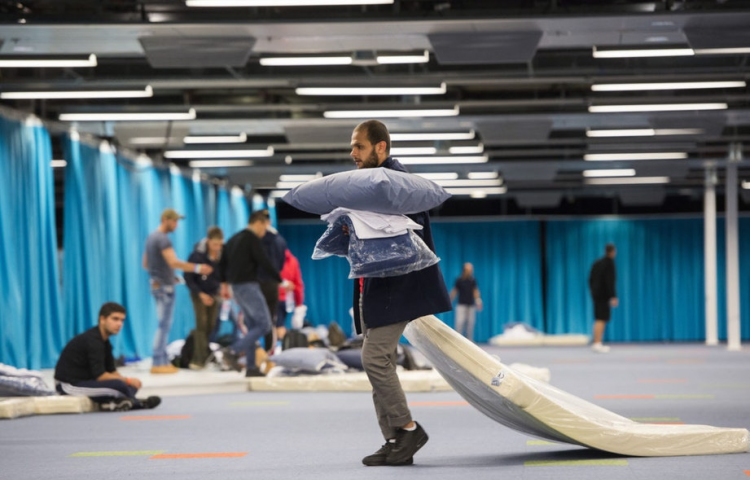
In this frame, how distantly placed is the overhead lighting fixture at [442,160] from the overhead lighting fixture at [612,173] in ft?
10.6

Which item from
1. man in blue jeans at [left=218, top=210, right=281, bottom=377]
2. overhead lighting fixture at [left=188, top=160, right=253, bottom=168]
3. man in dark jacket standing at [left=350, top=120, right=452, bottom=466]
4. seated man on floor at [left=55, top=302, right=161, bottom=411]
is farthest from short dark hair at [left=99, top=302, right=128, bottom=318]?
overhead lighting fixture at [left=188, top=160, right=253, bottom=168]

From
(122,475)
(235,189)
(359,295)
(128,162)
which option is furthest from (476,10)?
(235,189)

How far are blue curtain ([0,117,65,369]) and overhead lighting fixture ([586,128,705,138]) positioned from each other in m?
7.32

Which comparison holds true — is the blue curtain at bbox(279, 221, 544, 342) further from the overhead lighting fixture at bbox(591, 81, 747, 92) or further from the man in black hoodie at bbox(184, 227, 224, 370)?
the overhead lighting fixture at bbox(591, 81, 747, 92)

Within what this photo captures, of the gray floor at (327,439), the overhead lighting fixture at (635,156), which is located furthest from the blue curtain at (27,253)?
the overhead lighting fixture at (635,156)

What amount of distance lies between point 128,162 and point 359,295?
11758mm

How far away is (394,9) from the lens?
9.24 metres

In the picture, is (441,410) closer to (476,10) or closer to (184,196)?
(476,10)

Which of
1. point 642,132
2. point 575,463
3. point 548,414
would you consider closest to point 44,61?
point 548,414

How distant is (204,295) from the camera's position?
37.6ft

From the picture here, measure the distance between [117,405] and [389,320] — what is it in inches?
155

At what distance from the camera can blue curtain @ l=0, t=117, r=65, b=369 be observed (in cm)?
1164

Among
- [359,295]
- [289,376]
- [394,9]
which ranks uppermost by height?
[394,9]

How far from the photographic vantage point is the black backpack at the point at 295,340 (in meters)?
11.0
